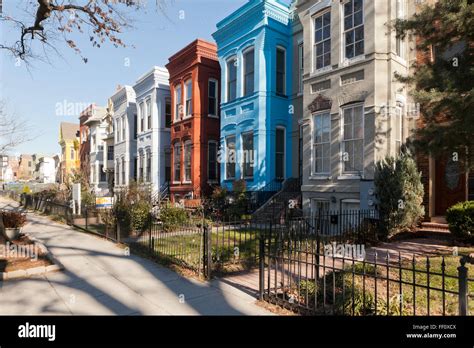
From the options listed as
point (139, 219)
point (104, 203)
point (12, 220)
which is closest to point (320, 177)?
point (139, 219)

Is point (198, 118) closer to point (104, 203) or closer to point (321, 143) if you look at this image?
point (104, 203)

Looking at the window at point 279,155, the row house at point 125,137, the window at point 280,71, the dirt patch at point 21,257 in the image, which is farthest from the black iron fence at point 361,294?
the row house at point 125,137

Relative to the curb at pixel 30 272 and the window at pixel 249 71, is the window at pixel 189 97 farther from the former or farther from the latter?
the curb at pixel 30 272

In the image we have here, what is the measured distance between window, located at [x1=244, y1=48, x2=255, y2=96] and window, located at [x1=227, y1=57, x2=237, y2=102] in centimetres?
99

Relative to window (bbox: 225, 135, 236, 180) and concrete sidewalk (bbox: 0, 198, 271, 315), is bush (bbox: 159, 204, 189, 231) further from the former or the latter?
window (bbox: 225, 135, 236, 180)

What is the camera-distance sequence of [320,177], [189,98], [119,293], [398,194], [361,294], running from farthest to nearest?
1. [189,98]
2. [320,177]
3. [398,194]
4. [119,293]
5. [361,294]

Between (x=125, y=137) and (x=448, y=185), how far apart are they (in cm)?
2616

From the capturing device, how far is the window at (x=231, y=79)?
62.1 ft

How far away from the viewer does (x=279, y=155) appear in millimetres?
17438

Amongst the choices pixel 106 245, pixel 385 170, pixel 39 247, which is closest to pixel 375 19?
pixel 385 170

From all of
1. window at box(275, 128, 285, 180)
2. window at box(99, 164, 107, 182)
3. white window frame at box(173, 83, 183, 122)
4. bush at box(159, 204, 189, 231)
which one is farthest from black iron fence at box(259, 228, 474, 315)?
window at box(99, 164, 107, 182)

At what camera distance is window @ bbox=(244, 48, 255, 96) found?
58.0ft

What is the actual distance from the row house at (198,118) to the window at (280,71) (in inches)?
199
